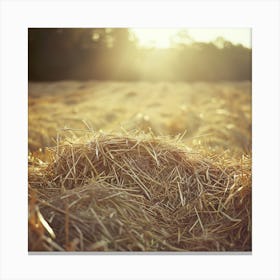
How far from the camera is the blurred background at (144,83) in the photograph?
277 cm

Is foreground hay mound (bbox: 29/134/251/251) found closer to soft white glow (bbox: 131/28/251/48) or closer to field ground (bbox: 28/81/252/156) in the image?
soft white glow (bbox: 131/28/251/48)

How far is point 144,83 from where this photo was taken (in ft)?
13.5

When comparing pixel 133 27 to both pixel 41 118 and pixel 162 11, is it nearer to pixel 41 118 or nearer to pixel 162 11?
pixel 162 11

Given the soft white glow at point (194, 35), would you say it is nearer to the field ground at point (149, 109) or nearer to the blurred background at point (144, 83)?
the blurred background at point (144, 83)

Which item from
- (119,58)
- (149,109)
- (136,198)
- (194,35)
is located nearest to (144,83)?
(149,109)

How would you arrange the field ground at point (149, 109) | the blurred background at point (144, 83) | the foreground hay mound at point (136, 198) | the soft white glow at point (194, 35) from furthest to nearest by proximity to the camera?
1. the field ground at point (149, 109)
2. the blurred background at point (144, 83)
3. the soft white glow at point (194, 35)
4. the foreground hay mound at point (136, 198)

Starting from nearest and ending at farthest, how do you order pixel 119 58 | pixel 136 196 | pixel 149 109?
pixel 136 196 → pixel 119 58 → pixel 149 109

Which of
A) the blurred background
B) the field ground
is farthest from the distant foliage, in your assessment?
the field ground

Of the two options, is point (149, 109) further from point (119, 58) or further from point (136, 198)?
point (136, 198)

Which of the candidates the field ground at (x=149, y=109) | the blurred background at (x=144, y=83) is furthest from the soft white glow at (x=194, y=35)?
the field ground at (x=149, y=109)

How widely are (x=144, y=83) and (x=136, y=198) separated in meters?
2.21

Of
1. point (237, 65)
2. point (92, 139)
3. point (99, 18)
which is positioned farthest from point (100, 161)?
point (237, 65)
